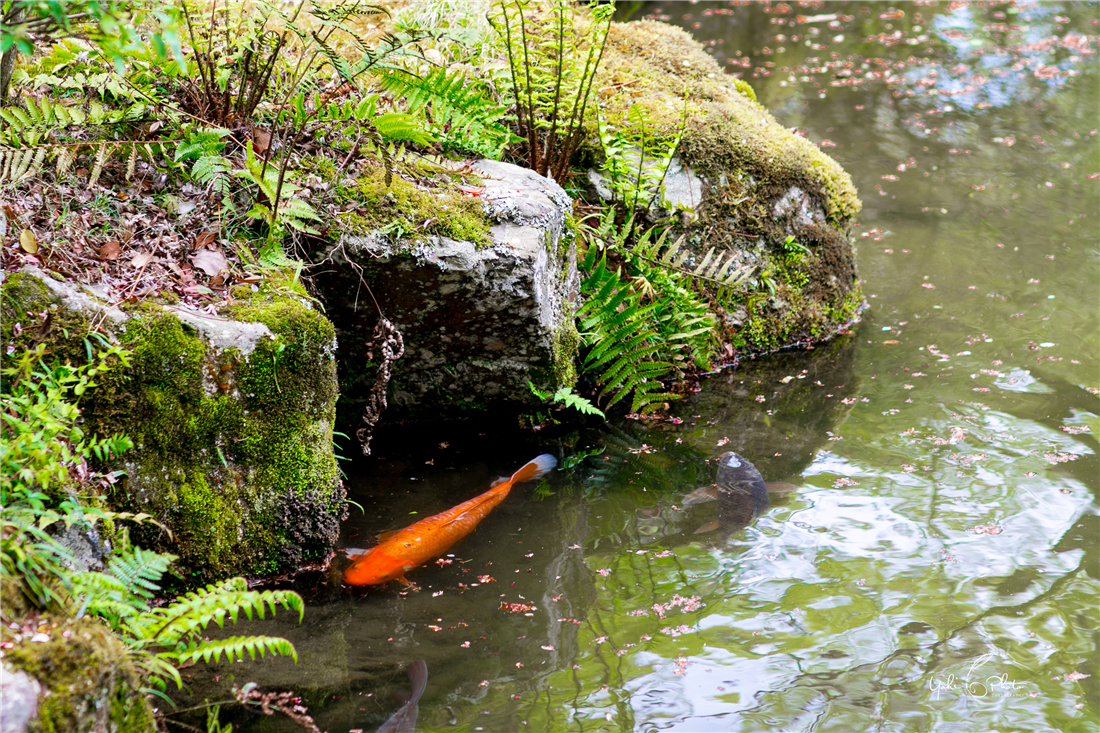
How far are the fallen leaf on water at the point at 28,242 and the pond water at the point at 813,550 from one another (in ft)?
6.47

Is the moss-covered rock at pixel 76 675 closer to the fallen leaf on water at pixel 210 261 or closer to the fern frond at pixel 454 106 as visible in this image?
the fallen leaf on water at pixel 210 261

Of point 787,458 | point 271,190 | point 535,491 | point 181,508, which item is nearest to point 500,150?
point 271,190

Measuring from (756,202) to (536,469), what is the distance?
302 cm

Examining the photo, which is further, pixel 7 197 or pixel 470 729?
pixel 7 197

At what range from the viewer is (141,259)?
3.74 metres

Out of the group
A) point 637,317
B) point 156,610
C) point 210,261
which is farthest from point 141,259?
point 637,317

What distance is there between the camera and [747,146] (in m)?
6.33

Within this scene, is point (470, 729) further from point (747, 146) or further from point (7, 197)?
point (747, 146)

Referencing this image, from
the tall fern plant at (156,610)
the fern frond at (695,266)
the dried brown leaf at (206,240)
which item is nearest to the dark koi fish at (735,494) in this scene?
the fern frond at (695,266)

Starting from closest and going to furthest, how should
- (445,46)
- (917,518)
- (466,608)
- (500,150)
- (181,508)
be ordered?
(181,508), (466,608), (917,518), (500,150), (445,46)

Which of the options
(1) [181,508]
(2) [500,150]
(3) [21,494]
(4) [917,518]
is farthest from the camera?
(2) [500,150]

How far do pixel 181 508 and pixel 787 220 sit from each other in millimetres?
4966

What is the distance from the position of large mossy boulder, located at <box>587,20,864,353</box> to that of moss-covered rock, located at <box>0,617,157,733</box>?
464 centimetres

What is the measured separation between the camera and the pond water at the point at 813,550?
3312 millimetres
